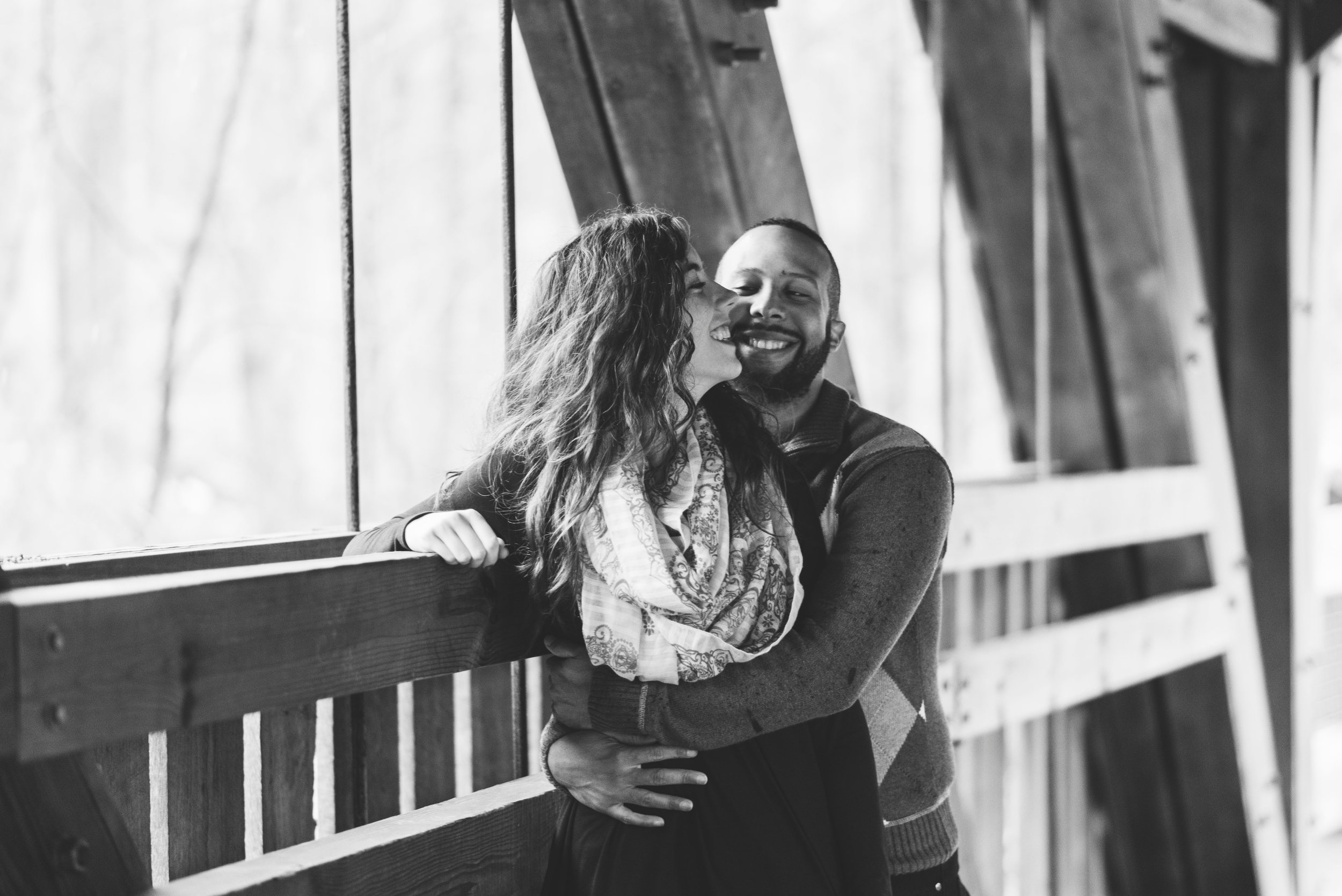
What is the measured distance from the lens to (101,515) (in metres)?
5.72

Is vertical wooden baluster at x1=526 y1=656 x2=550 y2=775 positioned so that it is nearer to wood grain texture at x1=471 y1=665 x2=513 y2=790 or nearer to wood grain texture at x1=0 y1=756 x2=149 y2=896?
wood grain texture at x1=471 y1=665 x2=513 y2=790

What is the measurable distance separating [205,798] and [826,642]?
0.72 metres

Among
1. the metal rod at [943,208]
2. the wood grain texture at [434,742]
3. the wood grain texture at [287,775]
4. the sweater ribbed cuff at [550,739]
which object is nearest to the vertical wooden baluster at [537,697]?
the wood grain texture at [434,742]

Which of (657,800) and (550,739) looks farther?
(550,739)

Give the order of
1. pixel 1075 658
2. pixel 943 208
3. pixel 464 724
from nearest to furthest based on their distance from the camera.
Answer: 1. pixel 464 724
2. pixel 1075 658
3. pixel 943 208

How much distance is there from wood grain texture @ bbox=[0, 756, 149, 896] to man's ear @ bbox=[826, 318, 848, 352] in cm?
104

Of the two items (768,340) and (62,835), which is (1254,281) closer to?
(768,340)

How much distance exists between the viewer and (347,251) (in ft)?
5.44

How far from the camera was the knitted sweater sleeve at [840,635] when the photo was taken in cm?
132

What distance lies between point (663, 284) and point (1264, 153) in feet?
10.3

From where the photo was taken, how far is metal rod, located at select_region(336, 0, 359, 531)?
1.63 m

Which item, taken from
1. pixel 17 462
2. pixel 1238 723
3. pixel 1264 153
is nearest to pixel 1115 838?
pixel 1238 723

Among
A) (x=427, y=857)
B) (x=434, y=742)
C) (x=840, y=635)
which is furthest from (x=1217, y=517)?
(x=427, y=857)

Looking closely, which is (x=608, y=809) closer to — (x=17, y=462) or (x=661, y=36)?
(x=661, y=36)
